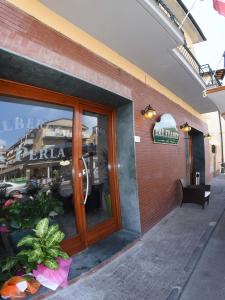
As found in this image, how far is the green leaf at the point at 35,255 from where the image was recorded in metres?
2.84

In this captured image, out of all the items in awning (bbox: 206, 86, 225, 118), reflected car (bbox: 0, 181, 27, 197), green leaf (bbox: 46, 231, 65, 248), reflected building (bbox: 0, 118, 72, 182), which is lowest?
green leaf (bbox: 46, 231, 65, 248)

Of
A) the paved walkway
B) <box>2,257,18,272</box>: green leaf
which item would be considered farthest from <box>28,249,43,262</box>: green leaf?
the paved walkway

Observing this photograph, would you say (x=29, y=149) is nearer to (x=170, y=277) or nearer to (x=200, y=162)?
(x=170, y=277)

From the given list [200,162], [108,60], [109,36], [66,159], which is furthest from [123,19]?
[200,162]

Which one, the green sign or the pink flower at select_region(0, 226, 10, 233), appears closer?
the pink flower at select_region(0, 226, 10, 233)

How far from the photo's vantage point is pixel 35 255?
9.41 feet

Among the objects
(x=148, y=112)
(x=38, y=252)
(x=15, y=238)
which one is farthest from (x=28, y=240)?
(x=148, y=112)

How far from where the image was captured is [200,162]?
11.6 metres

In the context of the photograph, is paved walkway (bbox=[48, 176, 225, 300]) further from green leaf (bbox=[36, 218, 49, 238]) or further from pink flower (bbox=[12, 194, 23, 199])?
pink flower (bbox=[12, 194, 23, 199])

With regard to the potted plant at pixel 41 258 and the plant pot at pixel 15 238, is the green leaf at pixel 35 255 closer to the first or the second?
the potted plant at pixel 41 258

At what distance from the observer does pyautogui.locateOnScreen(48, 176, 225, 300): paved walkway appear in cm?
311

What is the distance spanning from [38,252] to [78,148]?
6.40 feet

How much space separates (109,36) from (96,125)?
1.69 metres

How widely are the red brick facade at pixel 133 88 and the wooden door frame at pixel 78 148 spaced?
0.54m
